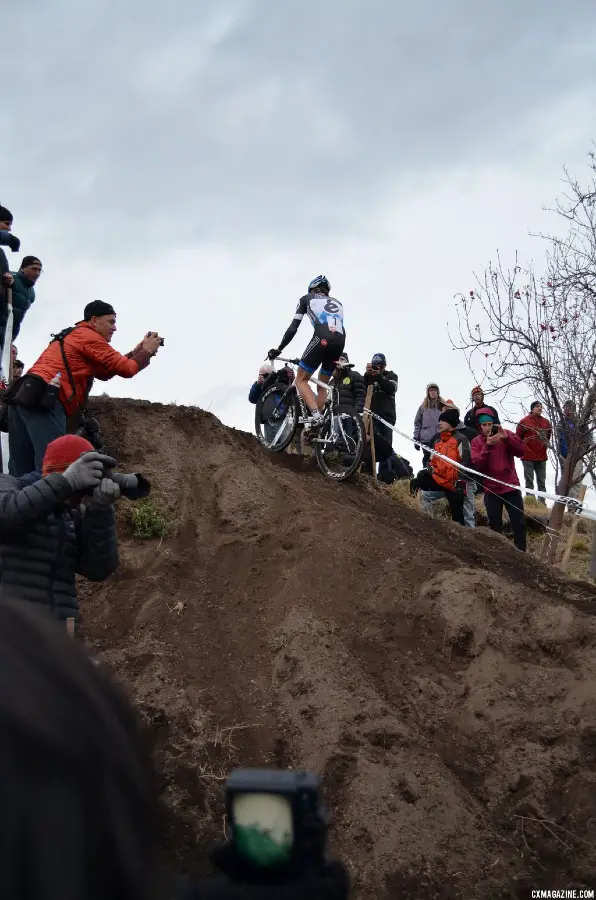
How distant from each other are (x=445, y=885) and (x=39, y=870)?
15.0ft

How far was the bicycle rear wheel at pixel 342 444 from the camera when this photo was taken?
10031mm

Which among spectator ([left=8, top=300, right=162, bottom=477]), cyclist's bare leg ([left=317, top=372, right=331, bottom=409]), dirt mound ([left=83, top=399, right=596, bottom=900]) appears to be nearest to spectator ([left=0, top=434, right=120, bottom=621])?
dirt mound ([left=83, top=399, right=596, bottom=900])

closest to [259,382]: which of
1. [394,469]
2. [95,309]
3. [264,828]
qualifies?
[394,469]

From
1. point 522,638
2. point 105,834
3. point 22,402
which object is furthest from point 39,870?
point 522,638

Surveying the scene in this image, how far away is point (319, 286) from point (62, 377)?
4.49 m

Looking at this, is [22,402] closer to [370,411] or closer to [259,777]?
[259,777]

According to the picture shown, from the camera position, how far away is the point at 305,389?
10.5 m

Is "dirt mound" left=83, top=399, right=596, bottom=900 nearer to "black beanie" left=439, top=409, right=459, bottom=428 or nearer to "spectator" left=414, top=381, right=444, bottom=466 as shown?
"black beanie" left=439, top=409, right=459, bottom=428

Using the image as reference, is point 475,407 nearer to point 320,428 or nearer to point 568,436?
point 568,436

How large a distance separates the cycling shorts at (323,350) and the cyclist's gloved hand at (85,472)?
6.25 meters

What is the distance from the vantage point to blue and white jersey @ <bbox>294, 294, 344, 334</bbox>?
10.3 metres

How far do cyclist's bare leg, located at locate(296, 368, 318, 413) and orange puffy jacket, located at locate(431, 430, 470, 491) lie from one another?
1.80 metres

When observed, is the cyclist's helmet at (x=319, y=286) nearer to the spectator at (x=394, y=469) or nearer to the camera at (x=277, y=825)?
the spectator at (x=394, y=469)

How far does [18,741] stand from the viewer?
3.01 feet
